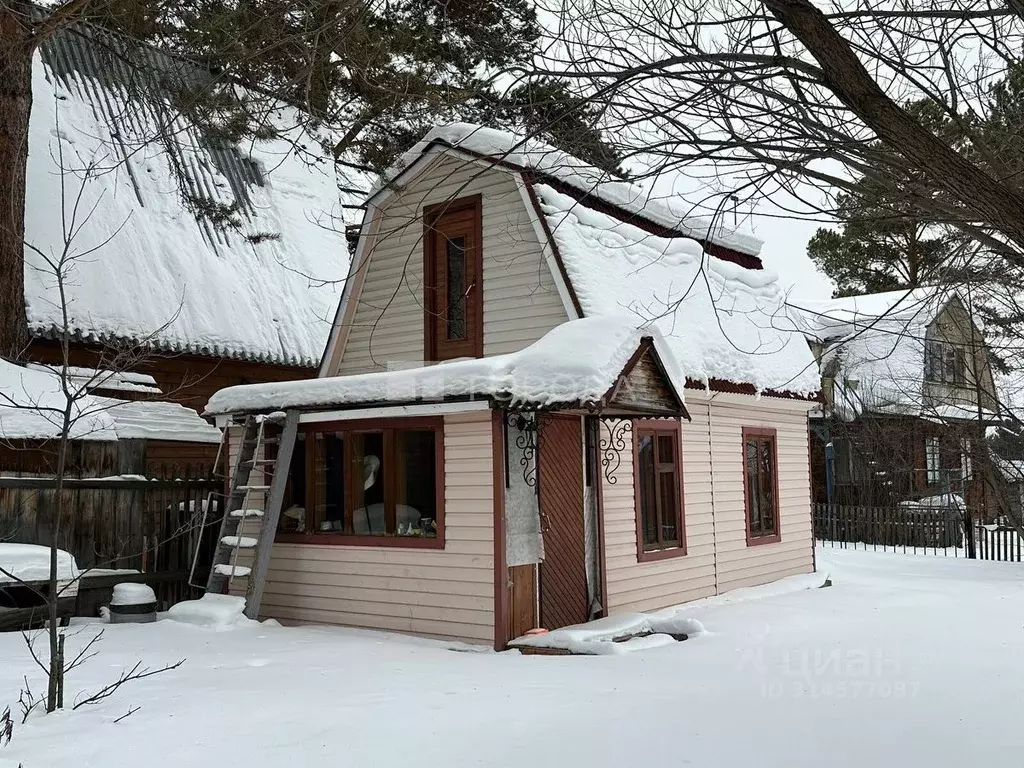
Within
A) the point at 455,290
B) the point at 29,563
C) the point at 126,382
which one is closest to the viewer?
the point at 29,563

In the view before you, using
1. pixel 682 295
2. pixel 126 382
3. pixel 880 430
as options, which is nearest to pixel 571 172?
pixel 682 295

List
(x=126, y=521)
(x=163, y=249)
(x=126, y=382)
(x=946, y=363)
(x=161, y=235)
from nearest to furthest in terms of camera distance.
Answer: (x=126, y=521) < (x=946, y=363) < (x=126, y=382) < (x=163, y=249) < (x=161, y=235)

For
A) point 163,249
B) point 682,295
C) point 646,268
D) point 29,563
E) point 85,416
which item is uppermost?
point 163,249

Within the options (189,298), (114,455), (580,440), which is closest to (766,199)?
(580,440)

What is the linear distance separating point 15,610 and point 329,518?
3256mm

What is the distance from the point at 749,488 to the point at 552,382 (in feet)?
20.6

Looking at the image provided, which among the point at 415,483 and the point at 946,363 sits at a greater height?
the point at 946,363

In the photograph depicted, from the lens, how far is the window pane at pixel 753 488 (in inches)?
549

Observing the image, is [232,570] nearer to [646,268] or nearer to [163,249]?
[646,268]

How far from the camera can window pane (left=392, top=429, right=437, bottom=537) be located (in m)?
9.79

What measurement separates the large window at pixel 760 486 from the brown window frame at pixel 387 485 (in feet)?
19.3

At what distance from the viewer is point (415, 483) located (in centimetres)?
991

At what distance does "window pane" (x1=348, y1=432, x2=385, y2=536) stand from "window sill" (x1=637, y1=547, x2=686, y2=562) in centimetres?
315

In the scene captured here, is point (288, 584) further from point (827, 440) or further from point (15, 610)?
point (827, 440)
